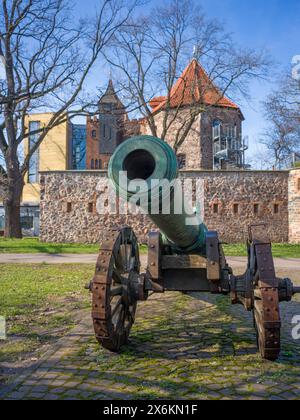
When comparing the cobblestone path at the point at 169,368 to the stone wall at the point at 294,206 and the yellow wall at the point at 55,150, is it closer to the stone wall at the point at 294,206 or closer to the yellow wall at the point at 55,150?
the stone wall at the point at 294,206

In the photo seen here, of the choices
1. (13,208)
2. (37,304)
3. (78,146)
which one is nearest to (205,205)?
(13,208)

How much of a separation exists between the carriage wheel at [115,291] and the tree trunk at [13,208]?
57.8ft

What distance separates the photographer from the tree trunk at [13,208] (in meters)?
21.1

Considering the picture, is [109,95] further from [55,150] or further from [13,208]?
Answer: [55,150]

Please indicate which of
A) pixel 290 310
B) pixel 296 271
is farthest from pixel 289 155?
pixel 290 310

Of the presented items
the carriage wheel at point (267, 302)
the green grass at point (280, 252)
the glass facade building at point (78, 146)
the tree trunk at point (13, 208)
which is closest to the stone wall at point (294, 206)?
the green grass at point (280, 252)

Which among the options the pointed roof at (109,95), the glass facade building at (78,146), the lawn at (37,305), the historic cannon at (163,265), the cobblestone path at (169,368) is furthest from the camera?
the glass facade building at (78,146)

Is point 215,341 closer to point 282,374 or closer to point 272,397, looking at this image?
point 282,374

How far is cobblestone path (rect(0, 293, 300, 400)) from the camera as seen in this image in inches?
121

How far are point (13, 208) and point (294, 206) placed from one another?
13998mm

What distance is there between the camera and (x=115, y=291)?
3.97 metres

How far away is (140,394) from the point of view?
303 cm

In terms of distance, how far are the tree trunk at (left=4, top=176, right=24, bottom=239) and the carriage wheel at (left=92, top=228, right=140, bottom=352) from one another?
1760cm

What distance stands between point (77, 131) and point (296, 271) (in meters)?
38.5
